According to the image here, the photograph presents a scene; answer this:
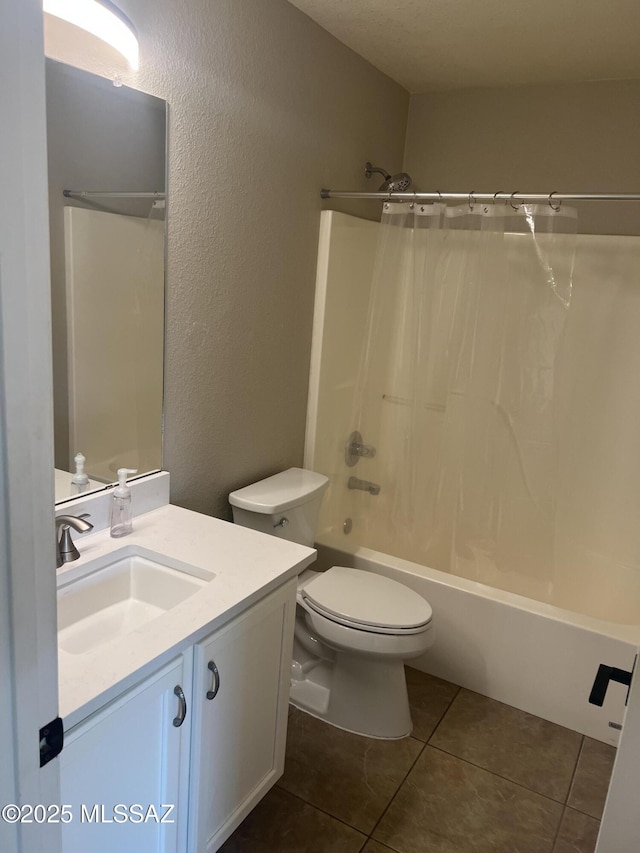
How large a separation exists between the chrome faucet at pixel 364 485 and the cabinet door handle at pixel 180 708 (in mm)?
1632

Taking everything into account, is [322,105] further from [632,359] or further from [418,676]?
[418,676]

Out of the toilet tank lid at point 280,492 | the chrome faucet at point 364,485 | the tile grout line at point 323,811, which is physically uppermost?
the toilet tank lid at point 280,492

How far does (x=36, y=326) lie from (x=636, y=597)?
110 inches

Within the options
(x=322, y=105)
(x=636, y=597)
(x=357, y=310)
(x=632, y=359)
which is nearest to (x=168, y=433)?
(x=357, y=310)

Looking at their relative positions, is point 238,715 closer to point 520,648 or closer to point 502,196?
point 520,648

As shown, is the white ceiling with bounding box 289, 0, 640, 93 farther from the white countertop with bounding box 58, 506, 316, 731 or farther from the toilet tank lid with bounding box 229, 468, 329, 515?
the white countertop with bounding box 58, 506, 316, 731

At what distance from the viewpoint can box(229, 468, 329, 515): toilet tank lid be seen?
2111 mm

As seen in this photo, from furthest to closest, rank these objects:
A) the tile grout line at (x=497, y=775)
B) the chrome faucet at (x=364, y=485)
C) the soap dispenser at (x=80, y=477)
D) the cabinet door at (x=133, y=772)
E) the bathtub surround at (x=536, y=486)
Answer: the chrome faucet at (x=364, y=485)
the bathtub surround at (x=536, y=486)
the tile grout line at (x=497, y=775)
the soap dispenser at (x=80, y=477)
the cabinet door at (x=133, y=772)

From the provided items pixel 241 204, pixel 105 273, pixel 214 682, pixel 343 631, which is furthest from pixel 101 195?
pixel 343 631

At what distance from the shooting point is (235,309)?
2109 mm

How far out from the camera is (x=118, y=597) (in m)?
1.60

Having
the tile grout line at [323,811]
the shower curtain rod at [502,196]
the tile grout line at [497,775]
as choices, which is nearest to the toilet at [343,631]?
the tile grout line at [497,775]

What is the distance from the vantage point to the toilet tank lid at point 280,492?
211 centimetres

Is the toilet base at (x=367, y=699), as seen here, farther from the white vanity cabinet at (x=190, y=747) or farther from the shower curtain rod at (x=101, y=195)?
the shower curtain rod at (x=101, y=195)
